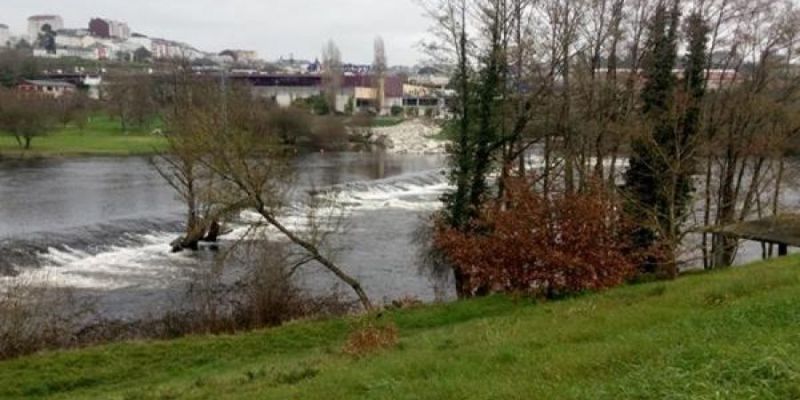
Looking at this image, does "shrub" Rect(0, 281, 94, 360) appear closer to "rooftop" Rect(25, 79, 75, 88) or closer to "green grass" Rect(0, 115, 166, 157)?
"green grass" Rect(0, 115, 166, 157)

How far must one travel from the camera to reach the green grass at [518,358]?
712 cm

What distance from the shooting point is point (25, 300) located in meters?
22.2

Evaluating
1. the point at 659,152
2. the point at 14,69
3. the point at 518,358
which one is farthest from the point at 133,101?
the point at 518,358

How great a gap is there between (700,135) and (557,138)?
16.7 feet

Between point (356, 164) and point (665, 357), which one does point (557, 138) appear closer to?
point (665, 357)

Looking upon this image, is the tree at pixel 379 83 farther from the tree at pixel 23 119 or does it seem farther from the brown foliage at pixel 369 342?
the brown foliage at pixel 369 342

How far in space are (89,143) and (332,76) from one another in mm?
64907

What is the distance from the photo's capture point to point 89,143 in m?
83.2

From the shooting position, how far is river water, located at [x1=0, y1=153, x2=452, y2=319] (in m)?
28.1

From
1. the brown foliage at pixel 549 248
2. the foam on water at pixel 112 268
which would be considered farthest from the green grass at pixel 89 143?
the brown foliage at pixel 549 248

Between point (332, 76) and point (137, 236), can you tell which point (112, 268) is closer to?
point (137, 236)

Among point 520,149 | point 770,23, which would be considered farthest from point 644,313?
point 770,23

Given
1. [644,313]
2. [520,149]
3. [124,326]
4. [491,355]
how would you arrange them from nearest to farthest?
1. [491,355]
2. [644,313]
3. [124,326]
4. [520,149]

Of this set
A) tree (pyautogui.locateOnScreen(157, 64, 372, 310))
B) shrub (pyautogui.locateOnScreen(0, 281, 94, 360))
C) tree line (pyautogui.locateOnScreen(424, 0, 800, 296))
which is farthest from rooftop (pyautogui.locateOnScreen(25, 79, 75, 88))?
tree line (pyautogui.locateOnScreen(424, 0, 800, 296))
